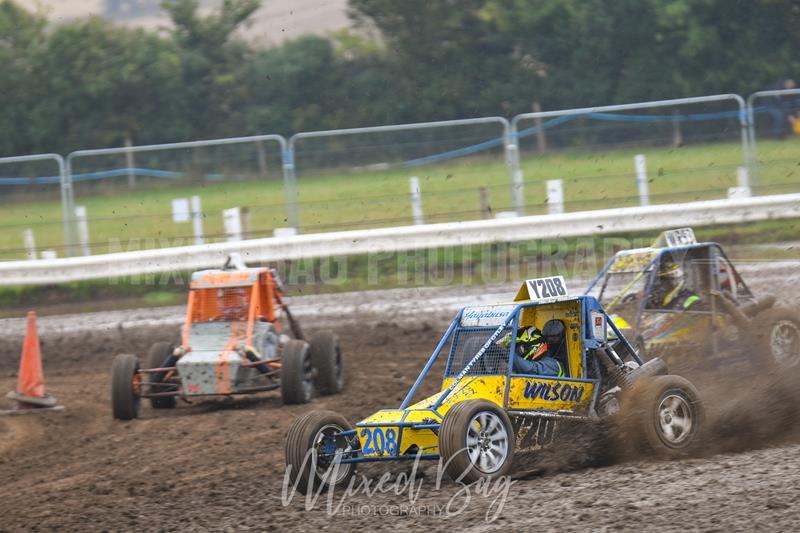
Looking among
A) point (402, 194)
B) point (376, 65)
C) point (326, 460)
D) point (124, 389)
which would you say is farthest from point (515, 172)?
point (376, 65)

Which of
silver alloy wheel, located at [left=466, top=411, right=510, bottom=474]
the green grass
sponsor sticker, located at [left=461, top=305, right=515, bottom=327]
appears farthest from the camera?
the green grass

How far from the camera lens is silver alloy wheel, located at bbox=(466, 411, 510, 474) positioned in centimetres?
565

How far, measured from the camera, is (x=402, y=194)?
14.6 metres

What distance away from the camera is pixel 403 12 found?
2512cm

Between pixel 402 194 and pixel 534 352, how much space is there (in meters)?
8.19

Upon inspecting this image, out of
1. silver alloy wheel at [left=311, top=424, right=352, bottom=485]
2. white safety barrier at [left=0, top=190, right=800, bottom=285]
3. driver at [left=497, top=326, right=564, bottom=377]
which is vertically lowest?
silver alloy wheel at [left=311, top=424, right=352, bottom=485]

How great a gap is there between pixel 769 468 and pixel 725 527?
3.45 feet

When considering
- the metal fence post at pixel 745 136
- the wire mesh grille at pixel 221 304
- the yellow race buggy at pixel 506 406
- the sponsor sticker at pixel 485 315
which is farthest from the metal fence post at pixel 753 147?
the sponsor sticker at pixel 485 315

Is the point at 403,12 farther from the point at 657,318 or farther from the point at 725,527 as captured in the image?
the point at 725,527

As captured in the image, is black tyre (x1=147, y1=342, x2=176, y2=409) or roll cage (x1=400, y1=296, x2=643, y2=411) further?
black tyre (x1=147, y1=342, x2=176, y2=409)

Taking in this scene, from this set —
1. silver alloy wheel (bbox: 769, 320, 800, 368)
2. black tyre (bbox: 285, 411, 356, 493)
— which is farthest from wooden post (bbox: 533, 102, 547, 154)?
black tyre (bbox: 285, 411, 356, 493)

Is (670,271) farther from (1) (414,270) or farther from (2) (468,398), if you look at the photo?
(1) (414,270)

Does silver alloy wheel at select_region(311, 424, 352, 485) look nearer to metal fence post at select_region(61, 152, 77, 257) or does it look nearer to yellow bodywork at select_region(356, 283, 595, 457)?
yellow bodywork at select_region(356, 283, 595, 457)

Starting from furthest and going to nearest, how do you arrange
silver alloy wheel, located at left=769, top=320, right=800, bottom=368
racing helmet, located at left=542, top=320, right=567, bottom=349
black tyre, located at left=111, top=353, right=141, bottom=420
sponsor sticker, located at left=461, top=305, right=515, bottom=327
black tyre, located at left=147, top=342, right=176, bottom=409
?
black tyre, located at left=147, top=342, right=176, bottom=409
silver alloy wheel, located at left=769, top=320, right=800, bottom=368
black tyre, located at left=111, top=353, right=141, bottom=420
racing helmet, located at left=542, top=320, right=567, bottom=349
sponsor sticker, located at left=461, top=305, right=515, bottom=327
